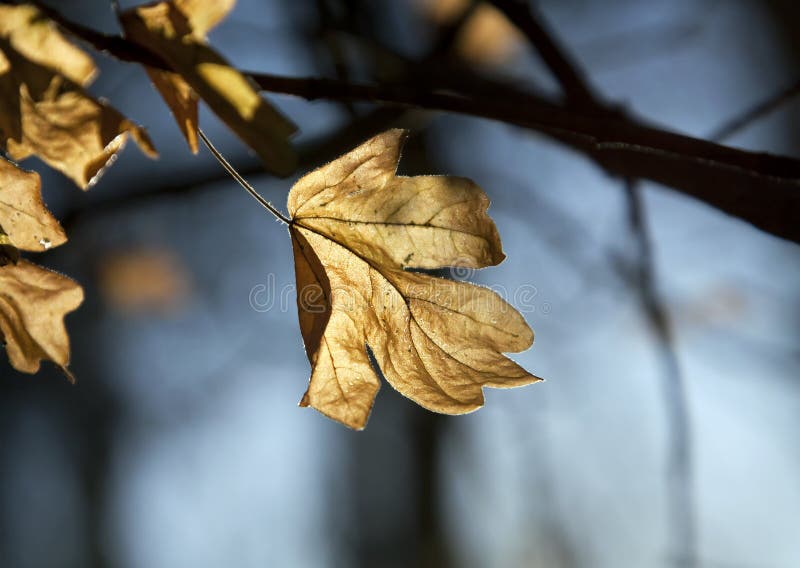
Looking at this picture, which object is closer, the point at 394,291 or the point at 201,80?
the point at 201,80

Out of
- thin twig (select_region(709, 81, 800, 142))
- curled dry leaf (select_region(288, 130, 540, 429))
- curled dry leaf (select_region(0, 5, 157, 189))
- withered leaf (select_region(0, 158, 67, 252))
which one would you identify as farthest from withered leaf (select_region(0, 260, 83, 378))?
thin twig (select_region(709, 81, 800, 142))

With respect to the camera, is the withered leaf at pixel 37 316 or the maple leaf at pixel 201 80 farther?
the withered leaf at pixel 37 316

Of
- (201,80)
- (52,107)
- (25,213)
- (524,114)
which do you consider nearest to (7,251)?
(25,213)

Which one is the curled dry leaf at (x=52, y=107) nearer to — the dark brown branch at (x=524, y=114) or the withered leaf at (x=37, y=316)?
the dark brown branch at (x=524, y=114)

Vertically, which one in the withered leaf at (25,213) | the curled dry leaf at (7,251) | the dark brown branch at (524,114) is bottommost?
the curled dry leaf at (7,251)

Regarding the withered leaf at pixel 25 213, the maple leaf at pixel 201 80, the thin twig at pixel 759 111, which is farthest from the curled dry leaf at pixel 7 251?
the thin twig at pixel 759 111

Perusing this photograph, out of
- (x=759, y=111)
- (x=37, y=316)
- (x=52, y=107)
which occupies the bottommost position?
(x=37, y=316)

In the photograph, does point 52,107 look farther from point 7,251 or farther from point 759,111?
point 759,111
